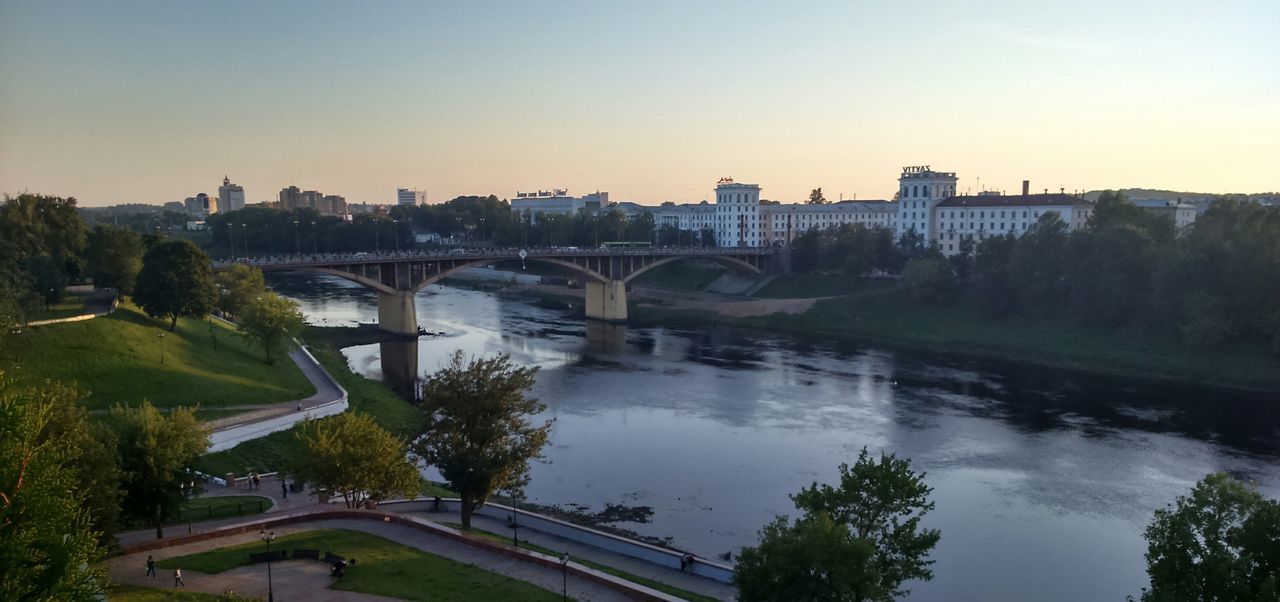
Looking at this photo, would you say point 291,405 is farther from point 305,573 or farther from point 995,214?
point 995,214

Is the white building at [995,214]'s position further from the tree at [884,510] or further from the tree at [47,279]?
the tree at [47,279]

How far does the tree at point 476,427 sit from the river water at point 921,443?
6.89 m

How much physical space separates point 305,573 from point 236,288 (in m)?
43.8

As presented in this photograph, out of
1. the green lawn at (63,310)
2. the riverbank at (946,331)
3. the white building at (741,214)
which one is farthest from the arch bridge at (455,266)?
the white building at (741,214)

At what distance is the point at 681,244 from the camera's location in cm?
13012

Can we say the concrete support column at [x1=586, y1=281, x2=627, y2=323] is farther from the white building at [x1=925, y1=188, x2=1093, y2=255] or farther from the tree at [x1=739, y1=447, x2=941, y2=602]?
the tree at [x1=739, y1=447, x2=941, y2=602]

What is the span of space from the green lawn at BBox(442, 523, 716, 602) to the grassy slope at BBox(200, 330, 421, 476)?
8577 mm

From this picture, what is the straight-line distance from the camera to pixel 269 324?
45.5 meters

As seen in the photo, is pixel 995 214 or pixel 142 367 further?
pixel 995 214

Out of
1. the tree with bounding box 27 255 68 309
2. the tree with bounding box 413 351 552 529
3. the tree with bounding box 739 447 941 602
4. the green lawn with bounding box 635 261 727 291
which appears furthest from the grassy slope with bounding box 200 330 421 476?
the green lawn with bounding box 635 261 727 291

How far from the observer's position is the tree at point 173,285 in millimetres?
46562

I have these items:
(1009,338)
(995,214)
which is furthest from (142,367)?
(995,214)

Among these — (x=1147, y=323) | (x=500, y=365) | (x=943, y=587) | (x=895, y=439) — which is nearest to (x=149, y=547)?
(x=500, y=365)

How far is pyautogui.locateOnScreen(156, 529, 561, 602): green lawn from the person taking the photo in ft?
64.5
